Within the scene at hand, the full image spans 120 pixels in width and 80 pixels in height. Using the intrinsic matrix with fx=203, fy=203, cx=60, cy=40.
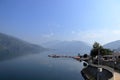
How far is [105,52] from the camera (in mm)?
118000

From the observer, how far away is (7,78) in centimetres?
7175

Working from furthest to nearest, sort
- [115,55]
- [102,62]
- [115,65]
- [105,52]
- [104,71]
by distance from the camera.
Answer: [105,52] < [115,55] < [102,62] < [115,65] < [104,71]

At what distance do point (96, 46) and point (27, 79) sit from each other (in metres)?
63.4

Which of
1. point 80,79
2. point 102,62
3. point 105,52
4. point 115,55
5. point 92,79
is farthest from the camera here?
point 105,52

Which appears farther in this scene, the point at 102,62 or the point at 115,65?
the point at 102,62

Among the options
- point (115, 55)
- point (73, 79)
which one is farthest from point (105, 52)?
point (73, 79)

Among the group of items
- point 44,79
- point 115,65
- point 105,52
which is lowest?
point 44,79

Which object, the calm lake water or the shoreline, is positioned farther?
the calm lake water

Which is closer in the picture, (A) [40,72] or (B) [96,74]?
(B) [96,74]

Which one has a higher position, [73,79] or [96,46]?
[96,46]

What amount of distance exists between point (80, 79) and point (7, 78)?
25734 millimetres

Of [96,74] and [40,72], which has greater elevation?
[96,74]

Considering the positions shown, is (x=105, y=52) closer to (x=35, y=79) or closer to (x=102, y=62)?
(x=102, y=62)

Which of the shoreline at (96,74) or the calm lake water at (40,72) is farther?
the calm lake water at (40,72)
